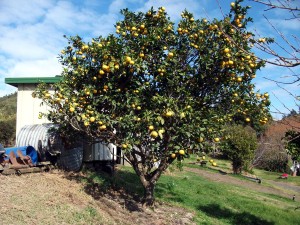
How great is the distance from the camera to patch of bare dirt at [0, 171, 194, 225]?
6301 millimetres

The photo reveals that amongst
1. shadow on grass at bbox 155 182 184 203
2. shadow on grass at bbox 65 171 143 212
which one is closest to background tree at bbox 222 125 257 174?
shadow on grass at bbox 155 182 184 203

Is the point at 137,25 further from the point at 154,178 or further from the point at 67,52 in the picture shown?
the point at 154,178

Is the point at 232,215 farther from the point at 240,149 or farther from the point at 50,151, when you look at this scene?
the point at 240,149

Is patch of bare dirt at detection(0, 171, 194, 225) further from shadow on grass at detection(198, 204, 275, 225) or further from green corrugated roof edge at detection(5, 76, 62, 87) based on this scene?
green corrugated roof edge at detection(5, 76, 62, 87)

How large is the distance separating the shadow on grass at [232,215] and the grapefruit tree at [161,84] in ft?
Answer: 9.33

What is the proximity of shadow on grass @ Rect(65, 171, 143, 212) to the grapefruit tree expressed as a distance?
1375 mm

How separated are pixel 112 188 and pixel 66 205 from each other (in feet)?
9.41

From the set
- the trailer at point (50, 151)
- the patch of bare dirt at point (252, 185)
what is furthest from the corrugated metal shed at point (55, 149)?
the patch of bare dirt at point (252, 185)

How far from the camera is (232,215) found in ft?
34.0

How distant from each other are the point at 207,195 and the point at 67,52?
23.8 feet

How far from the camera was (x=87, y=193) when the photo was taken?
8344mm

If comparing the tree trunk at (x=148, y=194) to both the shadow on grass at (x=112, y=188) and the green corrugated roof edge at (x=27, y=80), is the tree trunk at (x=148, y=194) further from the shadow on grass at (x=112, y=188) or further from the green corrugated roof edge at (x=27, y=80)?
the green corrugated roof edge at (x=27, y=80)

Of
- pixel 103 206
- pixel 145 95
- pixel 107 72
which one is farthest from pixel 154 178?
pixel 107 72

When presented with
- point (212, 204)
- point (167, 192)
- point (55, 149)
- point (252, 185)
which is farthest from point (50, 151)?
point (252, 185)
